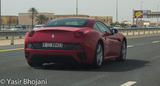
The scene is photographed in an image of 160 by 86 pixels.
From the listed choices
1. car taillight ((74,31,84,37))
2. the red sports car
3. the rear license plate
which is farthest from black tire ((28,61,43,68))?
car taillight ((74,31,84,37))

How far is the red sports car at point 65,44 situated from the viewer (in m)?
8.91

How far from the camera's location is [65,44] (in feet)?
29.3

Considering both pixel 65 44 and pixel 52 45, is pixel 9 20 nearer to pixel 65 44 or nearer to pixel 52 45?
pixel 52 45

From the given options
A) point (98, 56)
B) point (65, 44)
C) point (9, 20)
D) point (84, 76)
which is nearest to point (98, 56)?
point (98, 56)

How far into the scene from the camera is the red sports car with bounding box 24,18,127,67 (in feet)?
29.2

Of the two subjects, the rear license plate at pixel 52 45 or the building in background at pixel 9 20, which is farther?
the building in background at pixel 9 20

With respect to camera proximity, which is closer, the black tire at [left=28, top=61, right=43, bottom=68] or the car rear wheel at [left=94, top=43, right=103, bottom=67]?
the car rear wheel at [left=94, top=43, right=103, bottom=67]

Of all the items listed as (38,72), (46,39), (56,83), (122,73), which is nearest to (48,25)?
(46,39)

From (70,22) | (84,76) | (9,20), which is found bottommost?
(9,20)

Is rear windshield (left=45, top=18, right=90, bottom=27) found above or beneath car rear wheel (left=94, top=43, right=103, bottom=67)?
above

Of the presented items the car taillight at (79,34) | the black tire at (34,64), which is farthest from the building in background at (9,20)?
the car taillight at (79,34)

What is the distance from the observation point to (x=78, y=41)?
888 cm

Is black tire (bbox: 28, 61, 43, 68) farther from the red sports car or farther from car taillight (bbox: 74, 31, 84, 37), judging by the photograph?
car taillight (bbox: 74, 31, 84, 37)

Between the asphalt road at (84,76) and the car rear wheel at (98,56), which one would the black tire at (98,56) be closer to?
the car rear wheel at (98,56)
